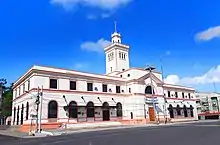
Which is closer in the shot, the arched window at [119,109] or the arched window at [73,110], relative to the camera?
the arched window at [73,110]

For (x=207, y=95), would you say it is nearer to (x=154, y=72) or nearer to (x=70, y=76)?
(x=154, y=72)

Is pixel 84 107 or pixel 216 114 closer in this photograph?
pixel 84 107

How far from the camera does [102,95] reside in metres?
43.1

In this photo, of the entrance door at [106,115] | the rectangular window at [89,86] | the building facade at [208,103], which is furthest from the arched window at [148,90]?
the building facade at [208,103]

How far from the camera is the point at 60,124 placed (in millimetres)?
36188

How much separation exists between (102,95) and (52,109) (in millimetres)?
10247

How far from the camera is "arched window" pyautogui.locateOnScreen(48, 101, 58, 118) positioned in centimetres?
3588

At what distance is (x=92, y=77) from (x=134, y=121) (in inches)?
481

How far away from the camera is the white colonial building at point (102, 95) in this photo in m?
36.3

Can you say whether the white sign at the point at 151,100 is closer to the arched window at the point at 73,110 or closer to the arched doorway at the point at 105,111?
the arched doorway at the point at 105,111

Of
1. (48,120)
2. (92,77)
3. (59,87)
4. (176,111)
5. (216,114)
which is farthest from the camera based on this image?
(216,114)

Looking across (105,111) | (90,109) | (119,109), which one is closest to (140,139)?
(90,109)

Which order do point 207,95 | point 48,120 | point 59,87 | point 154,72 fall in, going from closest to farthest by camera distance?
1. point 48,120
2. point 59,87
3. point 154,72
4. point 207,95

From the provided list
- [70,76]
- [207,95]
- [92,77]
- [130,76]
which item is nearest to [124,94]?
[130,76]
